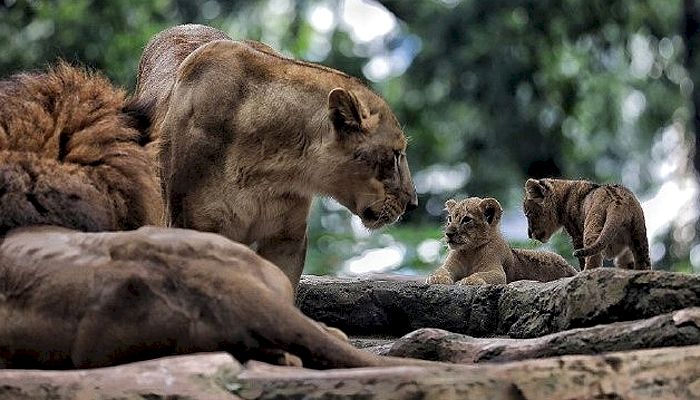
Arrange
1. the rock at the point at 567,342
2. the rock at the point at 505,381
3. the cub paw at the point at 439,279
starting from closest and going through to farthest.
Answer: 1. the rock at the point at 505,381
2. the rock at the point at 567,342
3. the cub paw at the point at 439,279

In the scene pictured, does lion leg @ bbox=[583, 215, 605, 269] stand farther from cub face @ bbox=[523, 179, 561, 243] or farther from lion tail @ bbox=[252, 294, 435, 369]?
lion tail @ bbox=[252, 294, 435, 369]

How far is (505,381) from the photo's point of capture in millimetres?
3441

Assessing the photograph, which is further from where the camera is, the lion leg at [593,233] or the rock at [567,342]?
the lion leg at [593,233]

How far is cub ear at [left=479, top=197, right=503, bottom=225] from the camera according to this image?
315 inches

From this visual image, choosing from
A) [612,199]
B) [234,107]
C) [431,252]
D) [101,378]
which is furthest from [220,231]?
[431,252]

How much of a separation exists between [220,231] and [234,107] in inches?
19.5

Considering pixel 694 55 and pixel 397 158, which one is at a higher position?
pixel 694 55

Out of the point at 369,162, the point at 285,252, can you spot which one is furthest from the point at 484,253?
the point at 285,252

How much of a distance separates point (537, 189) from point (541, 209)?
0.36 feet

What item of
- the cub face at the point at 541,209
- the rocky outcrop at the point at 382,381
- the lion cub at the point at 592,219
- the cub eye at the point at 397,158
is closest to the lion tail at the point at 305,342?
the rocky outcrop at the point at 382,381

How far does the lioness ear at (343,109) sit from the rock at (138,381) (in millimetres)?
2692

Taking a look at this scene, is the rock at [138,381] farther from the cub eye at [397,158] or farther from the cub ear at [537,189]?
the cub ear at [537,189]

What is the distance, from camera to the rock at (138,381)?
346cm

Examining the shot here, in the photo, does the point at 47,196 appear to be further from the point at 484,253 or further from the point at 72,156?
the point at 484,253
